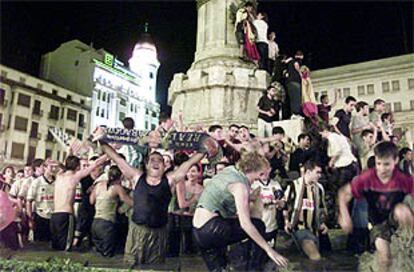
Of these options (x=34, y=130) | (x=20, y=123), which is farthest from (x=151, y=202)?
(x=34, y=130)

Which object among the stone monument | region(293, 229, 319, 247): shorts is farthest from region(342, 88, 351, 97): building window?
region(293, 229, 319, 247): shorts

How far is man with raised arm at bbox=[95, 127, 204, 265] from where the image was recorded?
18.3ft

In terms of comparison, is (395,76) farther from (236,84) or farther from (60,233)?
(60,233)

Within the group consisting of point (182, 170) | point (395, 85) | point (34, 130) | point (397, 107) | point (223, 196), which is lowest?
point (223, 196)

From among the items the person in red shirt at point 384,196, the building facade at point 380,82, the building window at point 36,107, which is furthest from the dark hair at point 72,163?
the building window at point 36,107

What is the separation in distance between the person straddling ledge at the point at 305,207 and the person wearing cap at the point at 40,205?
202 inches

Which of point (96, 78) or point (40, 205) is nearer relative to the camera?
point (40, 205)

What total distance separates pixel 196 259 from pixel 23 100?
43.3m

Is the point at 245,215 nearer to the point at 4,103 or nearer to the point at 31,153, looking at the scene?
the point at 4,103

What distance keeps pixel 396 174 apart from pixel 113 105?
6133 centimetres

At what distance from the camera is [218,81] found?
40.9ft

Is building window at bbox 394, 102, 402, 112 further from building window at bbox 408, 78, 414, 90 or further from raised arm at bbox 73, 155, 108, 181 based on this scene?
raised arm at bbox 73, 155, 108, 181

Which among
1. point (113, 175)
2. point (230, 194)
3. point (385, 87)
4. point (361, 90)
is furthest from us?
point (361, 90)

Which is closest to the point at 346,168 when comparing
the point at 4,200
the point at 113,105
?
the point at 4,200
